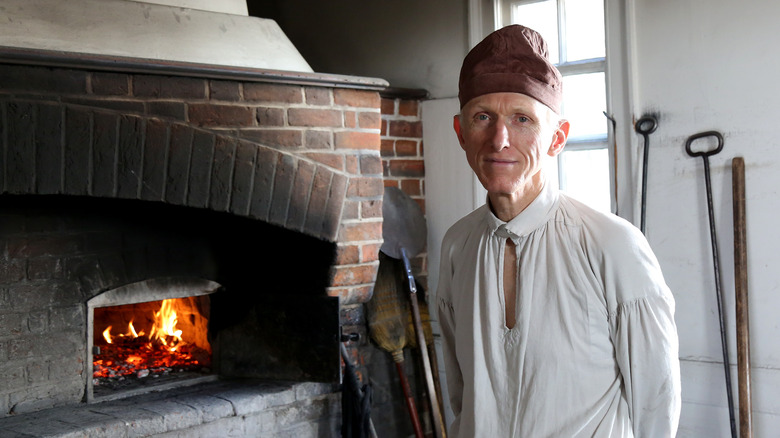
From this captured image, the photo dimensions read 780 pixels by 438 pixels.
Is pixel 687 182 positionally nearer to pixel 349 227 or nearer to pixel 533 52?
pixel 349 227

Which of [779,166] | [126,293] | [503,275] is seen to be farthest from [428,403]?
[503,275]

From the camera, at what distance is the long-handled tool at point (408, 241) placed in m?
3.74

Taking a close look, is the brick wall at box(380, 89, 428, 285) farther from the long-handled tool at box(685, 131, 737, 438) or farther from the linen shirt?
the linen shirt

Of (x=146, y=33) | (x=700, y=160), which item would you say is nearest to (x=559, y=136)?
(x=146, y=33)

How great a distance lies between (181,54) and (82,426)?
127cm

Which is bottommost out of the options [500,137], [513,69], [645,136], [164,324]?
[164,324]

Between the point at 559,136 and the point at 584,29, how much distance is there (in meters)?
2.15

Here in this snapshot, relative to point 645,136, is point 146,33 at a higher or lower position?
higher

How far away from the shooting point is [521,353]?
1.46m

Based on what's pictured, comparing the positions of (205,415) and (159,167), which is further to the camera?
(205,415)

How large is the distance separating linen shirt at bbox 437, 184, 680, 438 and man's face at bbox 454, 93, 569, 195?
80mm

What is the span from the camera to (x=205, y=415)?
299 centimetres

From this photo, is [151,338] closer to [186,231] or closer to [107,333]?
[107,333]

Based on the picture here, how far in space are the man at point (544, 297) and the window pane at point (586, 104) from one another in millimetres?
2061
